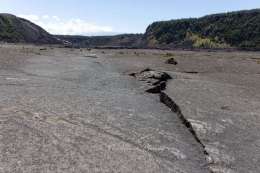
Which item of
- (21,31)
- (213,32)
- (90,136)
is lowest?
(21,31)

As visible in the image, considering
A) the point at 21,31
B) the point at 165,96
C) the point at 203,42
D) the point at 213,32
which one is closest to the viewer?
the point at 165,96

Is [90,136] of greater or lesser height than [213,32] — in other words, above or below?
above

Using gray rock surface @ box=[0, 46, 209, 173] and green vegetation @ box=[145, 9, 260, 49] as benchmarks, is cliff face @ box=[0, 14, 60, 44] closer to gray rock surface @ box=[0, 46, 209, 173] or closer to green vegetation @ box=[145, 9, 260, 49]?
green vegetation @ box=[145, 9, 260, 49]

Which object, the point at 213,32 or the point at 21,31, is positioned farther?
the point at 21,31

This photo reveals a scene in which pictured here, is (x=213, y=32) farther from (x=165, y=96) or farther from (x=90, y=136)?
(x=90, y=136)

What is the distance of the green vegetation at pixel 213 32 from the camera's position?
422 feet

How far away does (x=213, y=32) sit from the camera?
144 m

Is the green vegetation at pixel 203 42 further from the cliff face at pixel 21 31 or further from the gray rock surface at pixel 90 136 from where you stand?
the gray rock surface at pixel 90 136

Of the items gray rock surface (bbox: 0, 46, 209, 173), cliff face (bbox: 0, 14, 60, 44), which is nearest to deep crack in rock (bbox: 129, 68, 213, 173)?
gray rock surface (bbox: 0, 46, 209, 173)

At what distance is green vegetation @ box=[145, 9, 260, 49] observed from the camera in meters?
129

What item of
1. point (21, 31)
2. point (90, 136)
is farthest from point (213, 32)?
point (90, 136)

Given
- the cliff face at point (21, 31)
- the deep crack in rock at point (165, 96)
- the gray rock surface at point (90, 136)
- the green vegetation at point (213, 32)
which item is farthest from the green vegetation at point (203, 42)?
the gray rock surface at point (90, 136)

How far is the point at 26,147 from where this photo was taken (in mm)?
8711

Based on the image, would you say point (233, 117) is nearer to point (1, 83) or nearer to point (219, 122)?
point (219, 122)
